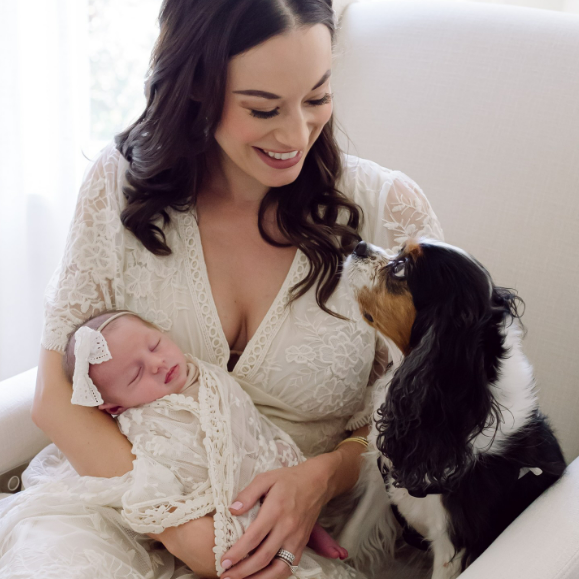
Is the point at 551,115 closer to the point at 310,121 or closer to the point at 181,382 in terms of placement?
the point at 310,121

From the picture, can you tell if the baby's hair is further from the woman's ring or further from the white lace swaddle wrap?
the woman's ring

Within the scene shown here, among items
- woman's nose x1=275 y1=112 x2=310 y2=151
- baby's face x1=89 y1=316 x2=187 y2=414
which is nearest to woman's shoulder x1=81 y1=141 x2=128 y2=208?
baby's face x1=89 y1=316 x2=187 y2=414

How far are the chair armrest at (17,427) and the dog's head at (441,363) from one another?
0.84 meters

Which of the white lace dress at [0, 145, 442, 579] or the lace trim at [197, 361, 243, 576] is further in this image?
the white lace dress at [0, 145, 442, 579]

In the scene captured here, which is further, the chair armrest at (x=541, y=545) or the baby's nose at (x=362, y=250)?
the baby's nose at (x=362, y=250)

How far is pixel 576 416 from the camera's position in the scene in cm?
159

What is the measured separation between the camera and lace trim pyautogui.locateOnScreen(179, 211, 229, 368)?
4.70 feet

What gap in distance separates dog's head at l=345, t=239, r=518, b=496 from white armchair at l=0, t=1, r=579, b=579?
0.44 meters

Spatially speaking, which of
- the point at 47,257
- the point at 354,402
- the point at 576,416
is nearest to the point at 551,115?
the point at 576,416

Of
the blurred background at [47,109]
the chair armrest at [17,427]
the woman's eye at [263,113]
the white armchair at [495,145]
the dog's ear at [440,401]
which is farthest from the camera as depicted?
the blurred background at [47,109]

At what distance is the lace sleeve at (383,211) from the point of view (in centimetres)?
146

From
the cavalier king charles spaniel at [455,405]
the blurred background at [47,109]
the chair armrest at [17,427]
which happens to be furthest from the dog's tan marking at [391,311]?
the blurred background at [47,109]

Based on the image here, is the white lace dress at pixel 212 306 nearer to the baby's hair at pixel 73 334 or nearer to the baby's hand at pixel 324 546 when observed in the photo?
the baby's hair at pixel 73 334

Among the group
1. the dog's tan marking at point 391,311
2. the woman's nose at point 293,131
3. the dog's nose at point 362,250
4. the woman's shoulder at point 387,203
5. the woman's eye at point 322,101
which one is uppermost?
the woman's eye at point 322,101
